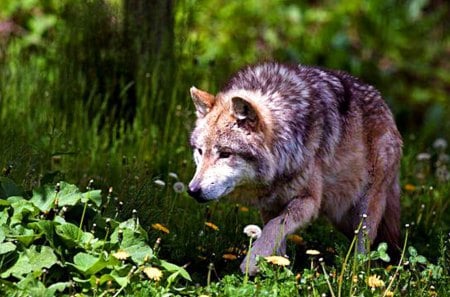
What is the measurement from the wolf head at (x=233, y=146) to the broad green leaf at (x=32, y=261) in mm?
1016

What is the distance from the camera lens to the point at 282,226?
501cm

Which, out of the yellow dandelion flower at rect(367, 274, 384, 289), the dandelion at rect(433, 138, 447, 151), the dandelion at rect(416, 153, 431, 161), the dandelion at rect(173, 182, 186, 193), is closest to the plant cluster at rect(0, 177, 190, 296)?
the yellow dandelion flower at rect(367, 274, 384, 289)

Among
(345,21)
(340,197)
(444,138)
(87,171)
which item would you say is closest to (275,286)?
(340,197)

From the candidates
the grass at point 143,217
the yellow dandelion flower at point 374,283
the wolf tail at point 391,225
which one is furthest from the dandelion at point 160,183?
the yellow dandelion flower at point 374,283

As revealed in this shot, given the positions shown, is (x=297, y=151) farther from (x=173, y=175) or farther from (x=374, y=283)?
(x=173, y=175)

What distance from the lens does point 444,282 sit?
4.71m

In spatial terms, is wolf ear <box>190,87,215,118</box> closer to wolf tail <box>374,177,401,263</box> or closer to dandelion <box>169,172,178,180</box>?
dandelion <box>169,172,178,180</box>

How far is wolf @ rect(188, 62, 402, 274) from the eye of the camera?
505 centimetres

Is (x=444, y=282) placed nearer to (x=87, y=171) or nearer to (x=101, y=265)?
(x=101, y=265)

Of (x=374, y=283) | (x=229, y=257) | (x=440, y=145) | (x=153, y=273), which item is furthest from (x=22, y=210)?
(x=440, y=145)

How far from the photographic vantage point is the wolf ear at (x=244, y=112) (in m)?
5.00

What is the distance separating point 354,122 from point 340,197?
0.46 meters

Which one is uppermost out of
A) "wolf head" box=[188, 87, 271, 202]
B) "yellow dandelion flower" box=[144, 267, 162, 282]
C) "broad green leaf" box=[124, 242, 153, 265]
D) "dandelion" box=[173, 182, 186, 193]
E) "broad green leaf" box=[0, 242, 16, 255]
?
"wolf head" box=[188, 87, 271, 202]

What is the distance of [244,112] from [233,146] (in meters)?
0.19
